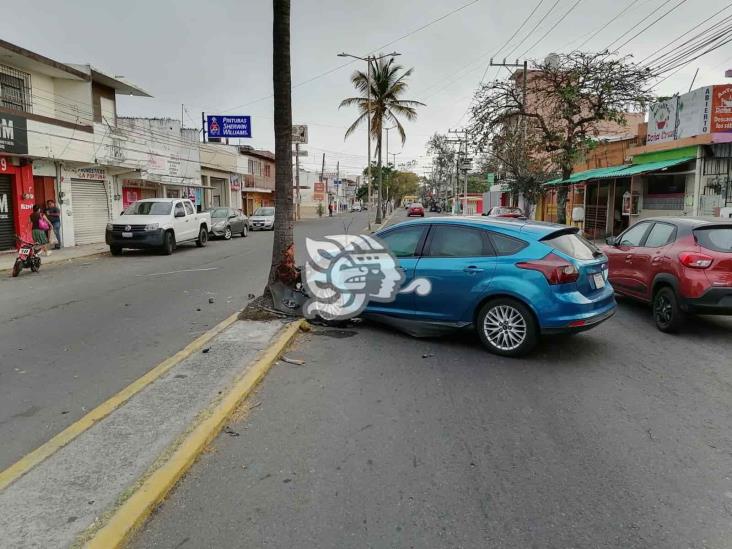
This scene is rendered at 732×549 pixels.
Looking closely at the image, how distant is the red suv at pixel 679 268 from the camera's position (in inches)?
271

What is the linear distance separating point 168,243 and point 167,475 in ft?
52.3

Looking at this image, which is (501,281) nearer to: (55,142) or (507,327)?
(507,327)

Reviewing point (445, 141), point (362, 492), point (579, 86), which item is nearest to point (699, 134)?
point (579, 86)

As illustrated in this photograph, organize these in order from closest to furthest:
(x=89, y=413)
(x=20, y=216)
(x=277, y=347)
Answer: (x=89, y=413) → (x=277, y=347) → (x=20, y=216)

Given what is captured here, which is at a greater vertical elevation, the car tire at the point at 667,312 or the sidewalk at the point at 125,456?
the car tire at the point at 667,312

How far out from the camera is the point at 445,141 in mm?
80375

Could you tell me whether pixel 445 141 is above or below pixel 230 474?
above

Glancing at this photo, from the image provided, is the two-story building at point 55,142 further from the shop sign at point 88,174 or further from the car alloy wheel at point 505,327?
the car alloy wheel at point 505,327

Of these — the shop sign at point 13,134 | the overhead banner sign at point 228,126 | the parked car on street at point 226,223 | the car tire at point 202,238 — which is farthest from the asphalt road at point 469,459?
the overhead banner sign at point 228,126

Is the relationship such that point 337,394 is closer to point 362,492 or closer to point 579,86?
point 362,492

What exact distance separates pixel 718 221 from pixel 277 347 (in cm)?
595

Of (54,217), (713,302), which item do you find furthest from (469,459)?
(54,217)

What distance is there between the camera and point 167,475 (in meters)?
3.38

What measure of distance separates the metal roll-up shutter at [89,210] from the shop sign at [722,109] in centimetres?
2259
